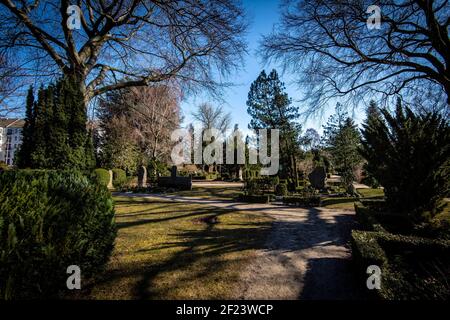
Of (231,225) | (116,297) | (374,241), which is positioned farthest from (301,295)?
(231,225)

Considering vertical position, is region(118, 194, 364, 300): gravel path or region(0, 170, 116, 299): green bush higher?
region(0, 170, 116, 299): green bush

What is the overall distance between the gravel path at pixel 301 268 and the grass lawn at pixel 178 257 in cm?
32

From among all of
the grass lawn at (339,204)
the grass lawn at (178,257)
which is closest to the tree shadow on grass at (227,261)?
the grass lawn at (178,257)

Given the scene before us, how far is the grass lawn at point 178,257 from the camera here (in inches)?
140

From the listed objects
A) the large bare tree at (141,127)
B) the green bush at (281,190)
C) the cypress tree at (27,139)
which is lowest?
the green bush at (281,190)

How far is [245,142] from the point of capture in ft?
138

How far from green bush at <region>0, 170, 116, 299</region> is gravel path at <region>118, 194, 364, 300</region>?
2.49 metres

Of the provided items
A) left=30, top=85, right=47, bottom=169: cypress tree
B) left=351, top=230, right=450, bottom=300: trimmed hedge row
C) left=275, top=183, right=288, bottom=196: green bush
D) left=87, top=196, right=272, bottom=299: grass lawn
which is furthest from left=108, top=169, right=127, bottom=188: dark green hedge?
left=351, top=230, right=450, bottom=300: trimmed hedge row

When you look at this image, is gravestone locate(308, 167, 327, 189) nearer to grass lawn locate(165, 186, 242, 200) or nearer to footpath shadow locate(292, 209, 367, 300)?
grass lawn locate(165, 186, 242, 200)

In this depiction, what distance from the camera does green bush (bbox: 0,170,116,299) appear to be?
257 cm

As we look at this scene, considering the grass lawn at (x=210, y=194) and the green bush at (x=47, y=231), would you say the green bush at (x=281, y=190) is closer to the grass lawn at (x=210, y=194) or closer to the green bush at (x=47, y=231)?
the grass lawn at (x=210, y=194)

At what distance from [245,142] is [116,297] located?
39375mm

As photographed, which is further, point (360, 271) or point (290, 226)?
point (290, 226)

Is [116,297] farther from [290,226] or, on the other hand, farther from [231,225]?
[290,226]
